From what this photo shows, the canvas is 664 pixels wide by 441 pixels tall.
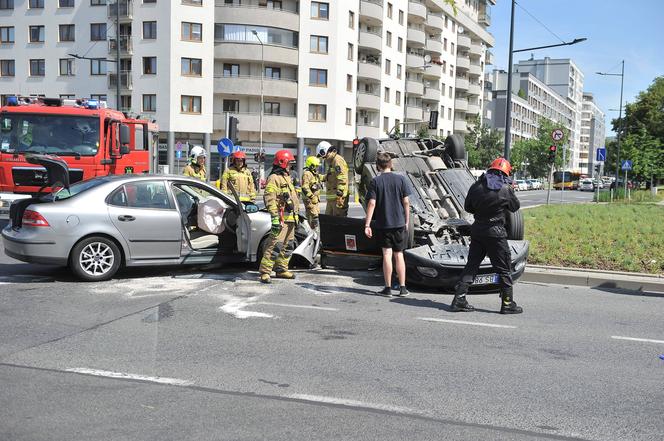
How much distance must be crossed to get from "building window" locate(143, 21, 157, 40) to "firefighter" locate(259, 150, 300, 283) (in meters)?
43.4

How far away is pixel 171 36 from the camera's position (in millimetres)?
47781

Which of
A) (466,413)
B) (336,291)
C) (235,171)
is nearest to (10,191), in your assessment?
(235,171)

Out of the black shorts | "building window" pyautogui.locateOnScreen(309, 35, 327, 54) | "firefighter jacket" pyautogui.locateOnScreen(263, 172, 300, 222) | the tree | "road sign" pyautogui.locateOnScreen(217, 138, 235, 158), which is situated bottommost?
the black shorts

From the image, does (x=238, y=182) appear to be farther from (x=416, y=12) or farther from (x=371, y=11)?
(x=416, y=12)

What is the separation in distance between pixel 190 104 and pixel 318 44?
37.1 ft

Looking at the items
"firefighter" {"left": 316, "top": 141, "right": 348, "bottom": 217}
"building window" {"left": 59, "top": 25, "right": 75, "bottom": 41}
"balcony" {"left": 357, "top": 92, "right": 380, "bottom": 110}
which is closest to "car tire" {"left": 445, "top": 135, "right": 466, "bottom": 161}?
Answer: "firefighter" {"left": 316, "top": 141, "right": 348, "bottom": 217}

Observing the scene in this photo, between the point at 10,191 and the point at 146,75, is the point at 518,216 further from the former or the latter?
the point at 146,75

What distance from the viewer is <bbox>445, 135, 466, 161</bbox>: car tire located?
10.9 metres

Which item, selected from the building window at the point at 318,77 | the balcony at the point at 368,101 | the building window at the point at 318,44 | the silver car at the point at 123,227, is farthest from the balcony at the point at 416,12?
the silver car at the point at 123,227

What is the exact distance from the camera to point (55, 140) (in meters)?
13.8

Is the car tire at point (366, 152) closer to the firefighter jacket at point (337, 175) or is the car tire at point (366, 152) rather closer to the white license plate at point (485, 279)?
the firefighter jacket at point (337, 175)

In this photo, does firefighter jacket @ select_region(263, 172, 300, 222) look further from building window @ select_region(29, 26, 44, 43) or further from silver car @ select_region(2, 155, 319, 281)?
building window @ select_region(29, 26, 44, 43)

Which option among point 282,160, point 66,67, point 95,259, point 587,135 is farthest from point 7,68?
point 587,135

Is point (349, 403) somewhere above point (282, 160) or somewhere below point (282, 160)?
below
